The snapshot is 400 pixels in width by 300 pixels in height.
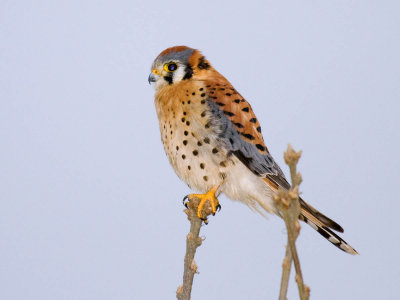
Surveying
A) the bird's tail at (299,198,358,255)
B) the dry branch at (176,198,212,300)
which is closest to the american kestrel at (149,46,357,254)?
the bird's tail at (299,198,358,255)

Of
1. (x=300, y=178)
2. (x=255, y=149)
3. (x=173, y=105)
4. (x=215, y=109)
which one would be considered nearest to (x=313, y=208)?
(x=255, y=149)

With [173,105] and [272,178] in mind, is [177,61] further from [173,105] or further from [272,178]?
[272,178]

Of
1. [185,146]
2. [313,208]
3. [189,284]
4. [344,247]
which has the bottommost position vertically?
[189,284]

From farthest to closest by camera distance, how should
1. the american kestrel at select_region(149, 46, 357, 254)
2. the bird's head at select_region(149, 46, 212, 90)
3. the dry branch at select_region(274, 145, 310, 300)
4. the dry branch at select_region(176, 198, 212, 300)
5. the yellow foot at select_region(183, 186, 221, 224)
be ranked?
the bird's head at select_region(149, 46, 212, 90), the american kestrel at select_region(149, 46, 357, 254), the yellow foot at select_region(183, 186, 221, 224), the dry branch at select_region(176, 198, 212, 300), the dry branch at select_region(274, 145, 310, 300)

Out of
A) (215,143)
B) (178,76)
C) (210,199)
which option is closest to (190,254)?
(210,199)

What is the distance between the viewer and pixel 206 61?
2598mm

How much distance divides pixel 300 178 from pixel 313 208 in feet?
4.31

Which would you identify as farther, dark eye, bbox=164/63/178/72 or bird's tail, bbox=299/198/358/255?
dark eye, bbox=164/63/178/72

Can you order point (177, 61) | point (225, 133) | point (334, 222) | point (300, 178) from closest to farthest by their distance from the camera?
point (300, 178) → point (334, 222) → point (225, 133) → point (177, 61)

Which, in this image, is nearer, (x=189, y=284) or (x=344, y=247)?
(x=189, y=284)

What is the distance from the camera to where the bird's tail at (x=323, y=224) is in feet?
7.22

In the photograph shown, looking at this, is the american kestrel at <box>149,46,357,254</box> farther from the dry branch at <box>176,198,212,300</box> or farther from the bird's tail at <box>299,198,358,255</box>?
the dry branch at <box>176,198,212,300</box>

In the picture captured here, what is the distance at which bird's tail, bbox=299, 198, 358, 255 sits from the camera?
2.20 meters

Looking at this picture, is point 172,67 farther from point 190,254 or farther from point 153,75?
point 190,254
